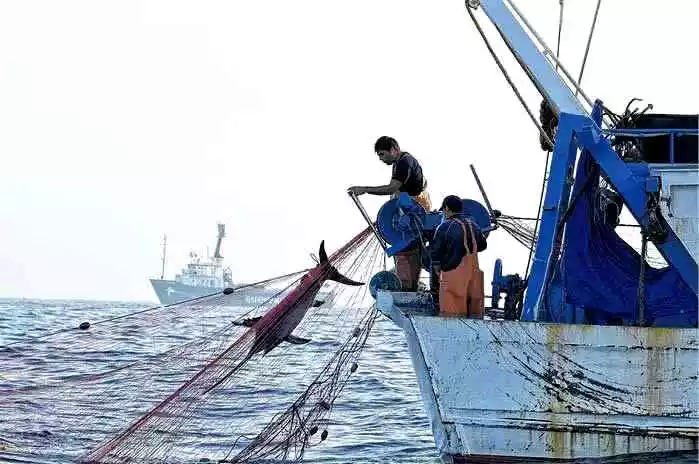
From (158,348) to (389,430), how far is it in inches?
444

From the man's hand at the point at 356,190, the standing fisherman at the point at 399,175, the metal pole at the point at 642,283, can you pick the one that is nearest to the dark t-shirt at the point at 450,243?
the standing fisherman at the point at 399,175

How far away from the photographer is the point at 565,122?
9523 mm

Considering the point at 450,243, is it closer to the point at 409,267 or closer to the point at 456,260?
the point at 456,260

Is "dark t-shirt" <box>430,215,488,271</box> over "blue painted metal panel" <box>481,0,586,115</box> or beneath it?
beneath

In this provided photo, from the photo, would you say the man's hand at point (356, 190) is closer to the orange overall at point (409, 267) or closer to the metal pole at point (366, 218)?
the metal pole at point (366, 218)

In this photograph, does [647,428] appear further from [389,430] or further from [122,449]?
[389,430]

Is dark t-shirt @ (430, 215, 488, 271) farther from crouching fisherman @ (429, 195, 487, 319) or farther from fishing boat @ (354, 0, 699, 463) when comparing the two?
fishing boat @ (354, 0, 699, 463)

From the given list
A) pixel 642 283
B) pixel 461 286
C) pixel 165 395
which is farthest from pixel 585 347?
pixel 165 395

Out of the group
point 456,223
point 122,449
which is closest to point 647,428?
point 456,223

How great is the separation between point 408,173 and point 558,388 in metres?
2.83

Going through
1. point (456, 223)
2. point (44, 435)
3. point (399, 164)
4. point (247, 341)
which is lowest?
point (44, 435)

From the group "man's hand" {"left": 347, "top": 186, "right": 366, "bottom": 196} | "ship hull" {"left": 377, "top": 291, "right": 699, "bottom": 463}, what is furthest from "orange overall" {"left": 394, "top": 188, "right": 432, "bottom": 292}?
"ship hull" {"left": 377, "top": 291, "right": 699, "bottom": 463}

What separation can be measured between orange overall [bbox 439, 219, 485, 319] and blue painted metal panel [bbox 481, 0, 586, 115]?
→ 1.36 metres

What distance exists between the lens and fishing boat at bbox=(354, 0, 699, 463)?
8922 mm
